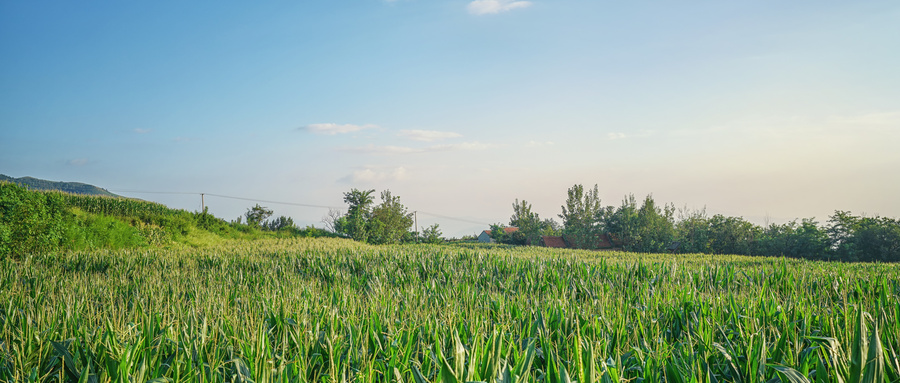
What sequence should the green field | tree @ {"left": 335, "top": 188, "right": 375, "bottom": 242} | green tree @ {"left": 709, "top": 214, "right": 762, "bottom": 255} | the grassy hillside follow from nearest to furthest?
the green field < the grassy hillside < tree @ {"left": 335, "top": 188, "right": 375, "bottom": 242} < green tree @ {"left": 709, "top": 214, "right": 762, "bottom": 255}

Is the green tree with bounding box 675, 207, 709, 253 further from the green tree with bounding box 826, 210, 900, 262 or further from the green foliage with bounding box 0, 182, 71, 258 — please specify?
the green foliage with bounding box 0, 182, 71, 258

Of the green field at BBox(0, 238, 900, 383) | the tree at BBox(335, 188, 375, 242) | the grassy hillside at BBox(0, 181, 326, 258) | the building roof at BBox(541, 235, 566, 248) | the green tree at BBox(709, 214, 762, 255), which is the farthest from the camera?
the building roof at BBox(541, 235, 566, 248)

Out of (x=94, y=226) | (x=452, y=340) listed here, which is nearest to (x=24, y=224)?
(x=94, y=226)

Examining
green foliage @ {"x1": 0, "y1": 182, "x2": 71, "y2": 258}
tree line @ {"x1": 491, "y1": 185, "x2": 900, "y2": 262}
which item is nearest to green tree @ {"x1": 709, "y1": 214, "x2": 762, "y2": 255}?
tree line @ {"x1": 491, "y1": 185, "x2": 900, "y2": 262}

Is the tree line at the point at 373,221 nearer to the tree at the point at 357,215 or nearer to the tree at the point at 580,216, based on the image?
the tree at the point at 357,215

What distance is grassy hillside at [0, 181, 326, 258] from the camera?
15031 mm

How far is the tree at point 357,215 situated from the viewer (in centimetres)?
3531

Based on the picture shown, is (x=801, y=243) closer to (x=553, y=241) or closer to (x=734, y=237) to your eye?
(x=734, y=237)

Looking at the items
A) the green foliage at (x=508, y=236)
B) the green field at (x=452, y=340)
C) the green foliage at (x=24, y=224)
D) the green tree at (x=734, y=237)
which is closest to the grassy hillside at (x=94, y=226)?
the green foliage at (x=24, y=224)

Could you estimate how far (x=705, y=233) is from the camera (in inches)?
1978

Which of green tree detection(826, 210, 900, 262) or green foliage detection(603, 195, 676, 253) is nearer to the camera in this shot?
green tree detection(826, 210, 900, 262)

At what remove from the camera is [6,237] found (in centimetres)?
1420

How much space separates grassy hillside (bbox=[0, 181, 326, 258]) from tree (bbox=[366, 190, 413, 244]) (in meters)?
5.14

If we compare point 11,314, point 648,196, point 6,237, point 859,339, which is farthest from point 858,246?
point 6,237
